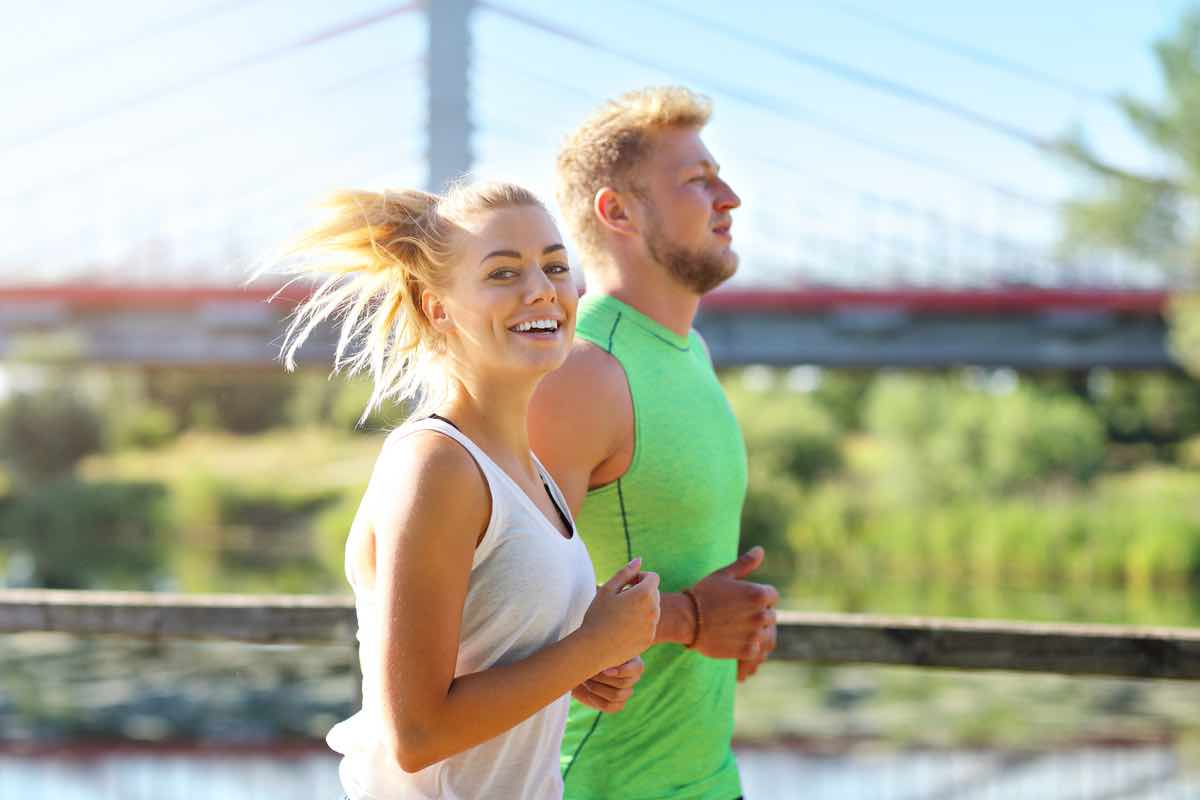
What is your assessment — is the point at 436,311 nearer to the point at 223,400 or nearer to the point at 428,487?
the point at 428,487

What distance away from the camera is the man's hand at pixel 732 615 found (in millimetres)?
1366

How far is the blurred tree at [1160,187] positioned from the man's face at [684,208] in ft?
51.0

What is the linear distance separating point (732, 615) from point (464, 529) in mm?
448

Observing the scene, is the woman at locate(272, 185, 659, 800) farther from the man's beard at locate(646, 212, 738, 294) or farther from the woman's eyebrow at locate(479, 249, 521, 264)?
the man's beard at locate(646, 212, 738, 294)

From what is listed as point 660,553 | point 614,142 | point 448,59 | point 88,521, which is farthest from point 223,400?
point 660,553

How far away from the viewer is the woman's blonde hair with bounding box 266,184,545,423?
1.13 meters

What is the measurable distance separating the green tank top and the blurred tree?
15632 mm

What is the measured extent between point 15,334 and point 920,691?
10291mm

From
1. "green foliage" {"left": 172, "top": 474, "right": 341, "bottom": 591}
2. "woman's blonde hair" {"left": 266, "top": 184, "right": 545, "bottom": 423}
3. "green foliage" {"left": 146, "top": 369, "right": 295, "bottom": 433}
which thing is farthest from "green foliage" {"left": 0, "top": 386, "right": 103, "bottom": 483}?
"woman's blonde hair" {"left": 266, "top": 184, "right": 545, "bottom": 423}

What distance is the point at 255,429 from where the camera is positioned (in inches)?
1195

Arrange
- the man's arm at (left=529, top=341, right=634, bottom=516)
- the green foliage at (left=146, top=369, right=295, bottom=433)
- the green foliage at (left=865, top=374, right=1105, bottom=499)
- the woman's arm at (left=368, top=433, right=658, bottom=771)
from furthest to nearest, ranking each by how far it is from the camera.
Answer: the green foliage at (left=146, top=369, right=295, bottom=433) < the green foliage at (left=865, top=374, right=1105, bottom=499) < the man's arm at (left=529, top=341, right=634, bottom=516) < the woman's arm at (left=368, top=433, right=658, bottom=771)

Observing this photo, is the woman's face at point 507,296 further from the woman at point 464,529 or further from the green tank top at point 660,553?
the green tank top at point 660,553

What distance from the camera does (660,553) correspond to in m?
1.42

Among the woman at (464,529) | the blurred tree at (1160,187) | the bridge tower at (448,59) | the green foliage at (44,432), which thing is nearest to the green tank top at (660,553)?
the woman at (464,529)
